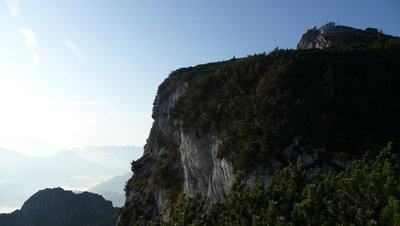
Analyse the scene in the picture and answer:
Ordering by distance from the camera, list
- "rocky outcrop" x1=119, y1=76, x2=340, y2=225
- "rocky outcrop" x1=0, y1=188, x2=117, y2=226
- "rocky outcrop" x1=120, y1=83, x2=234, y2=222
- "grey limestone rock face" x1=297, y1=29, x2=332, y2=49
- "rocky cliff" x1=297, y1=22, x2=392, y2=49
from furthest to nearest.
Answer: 1. "rocky outcrop" x1=0, y1=188, x2=117, y2=226
2. "grey limestone rock face" x1=297, y1=29, x2=332, y2=49
3. "rocky cliff" x1=297, y1=22, x2=392, y2=49
4. "rocky outcrop" x1=120, y1=83, x2=234, y2=222
5. "rocky outcrop" x1=119, y1=76, x2=340, y2=225

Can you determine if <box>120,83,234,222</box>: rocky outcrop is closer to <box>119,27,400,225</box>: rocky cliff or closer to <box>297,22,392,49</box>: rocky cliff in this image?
<box>119,27,400,225</box>: rocky cliff

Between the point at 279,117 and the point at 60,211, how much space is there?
13826 centimetres

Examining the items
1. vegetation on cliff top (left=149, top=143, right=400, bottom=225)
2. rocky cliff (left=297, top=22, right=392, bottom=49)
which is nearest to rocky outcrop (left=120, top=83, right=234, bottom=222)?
vegetation on cliff top (left=149, top=143, right=400, bottom=225)

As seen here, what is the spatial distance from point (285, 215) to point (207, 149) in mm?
21228

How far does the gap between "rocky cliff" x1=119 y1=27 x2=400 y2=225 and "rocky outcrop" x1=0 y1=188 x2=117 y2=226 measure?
101m

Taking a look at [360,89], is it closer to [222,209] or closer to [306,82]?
[306,82]

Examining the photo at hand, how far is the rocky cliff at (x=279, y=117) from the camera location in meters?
26.7

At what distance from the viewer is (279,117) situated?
94.9ft

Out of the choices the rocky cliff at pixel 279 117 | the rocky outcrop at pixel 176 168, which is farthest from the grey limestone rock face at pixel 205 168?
the rocky cliff at pixel 279 117

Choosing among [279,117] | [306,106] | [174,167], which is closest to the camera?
[306,106]

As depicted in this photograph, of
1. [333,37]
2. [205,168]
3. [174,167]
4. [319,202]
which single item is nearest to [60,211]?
[174,167]

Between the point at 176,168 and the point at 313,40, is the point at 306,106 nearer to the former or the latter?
the point at 176,168

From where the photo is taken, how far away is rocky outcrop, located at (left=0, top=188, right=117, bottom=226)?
136 meters

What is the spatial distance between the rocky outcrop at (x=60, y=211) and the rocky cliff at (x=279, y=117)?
3969 inches
